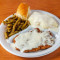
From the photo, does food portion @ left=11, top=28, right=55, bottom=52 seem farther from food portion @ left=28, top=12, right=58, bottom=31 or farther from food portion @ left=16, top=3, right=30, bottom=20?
food portion @ left=16, top=3, right=30, bottom=20

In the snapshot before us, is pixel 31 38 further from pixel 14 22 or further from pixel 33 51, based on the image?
pixel 14 22

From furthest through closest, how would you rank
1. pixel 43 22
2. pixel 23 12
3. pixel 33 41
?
pixel 23 12, pixel 43 22, pixel 33 41

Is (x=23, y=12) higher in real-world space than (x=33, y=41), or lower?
higher

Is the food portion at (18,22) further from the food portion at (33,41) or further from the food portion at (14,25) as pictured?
the food portion at (33,41)

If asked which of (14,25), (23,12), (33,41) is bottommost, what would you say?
(33,41)

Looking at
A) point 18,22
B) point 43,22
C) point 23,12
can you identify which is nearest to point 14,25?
point 18,22

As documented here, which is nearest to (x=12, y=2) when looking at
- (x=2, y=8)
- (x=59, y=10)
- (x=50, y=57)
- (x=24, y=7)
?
(x=2, y=8)

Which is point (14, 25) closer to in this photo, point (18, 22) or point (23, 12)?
point (18, 22)
